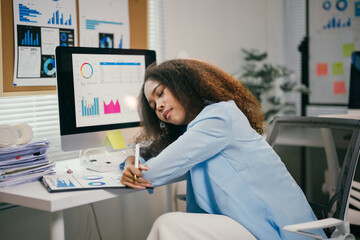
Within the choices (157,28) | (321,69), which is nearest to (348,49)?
(321,69)

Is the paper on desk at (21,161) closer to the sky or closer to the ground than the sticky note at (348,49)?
closer to the ground

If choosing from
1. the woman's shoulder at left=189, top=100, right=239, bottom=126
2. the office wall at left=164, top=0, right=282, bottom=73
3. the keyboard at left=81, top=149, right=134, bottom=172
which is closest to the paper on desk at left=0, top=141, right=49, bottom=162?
the keyboard at left=81, top=149, right=134, bottom=172

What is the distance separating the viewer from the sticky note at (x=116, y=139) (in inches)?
71.2

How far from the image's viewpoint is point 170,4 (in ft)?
8.92

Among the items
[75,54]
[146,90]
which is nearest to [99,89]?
[75,54]

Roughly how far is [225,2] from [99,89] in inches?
76.1

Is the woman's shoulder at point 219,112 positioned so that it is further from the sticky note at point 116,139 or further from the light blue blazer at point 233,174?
the sticky note at point 116,139

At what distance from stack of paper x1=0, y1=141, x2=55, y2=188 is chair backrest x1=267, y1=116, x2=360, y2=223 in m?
0.89

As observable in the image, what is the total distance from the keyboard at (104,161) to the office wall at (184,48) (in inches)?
16.6

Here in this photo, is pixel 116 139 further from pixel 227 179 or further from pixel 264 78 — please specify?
pixel 264 78

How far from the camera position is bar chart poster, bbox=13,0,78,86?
1781 mm

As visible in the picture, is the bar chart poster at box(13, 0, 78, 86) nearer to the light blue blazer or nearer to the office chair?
the light blue blazer

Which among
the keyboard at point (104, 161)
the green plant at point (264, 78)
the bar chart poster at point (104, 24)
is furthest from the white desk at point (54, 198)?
the green plant at point (264, 78)

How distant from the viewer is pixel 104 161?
1692 mm
